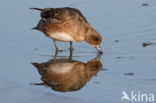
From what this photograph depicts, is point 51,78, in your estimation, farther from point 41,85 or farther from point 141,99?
point 141,99

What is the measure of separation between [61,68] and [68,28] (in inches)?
52.9

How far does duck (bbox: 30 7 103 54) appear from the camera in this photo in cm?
870

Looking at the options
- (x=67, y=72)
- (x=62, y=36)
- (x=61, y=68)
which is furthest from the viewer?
(x=62, y=36)

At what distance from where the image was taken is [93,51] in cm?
874

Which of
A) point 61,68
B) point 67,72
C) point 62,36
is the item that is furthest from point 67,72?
point 62,36

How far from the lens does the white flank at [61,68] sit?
24.4ft

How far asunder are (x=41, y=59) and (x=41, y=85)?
4.48 ft

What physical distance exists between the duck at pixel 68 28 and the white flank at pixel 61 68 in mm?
995

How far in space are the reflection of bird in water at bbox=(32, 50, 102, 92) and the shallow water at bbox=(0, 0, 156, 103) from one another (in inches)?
4.3

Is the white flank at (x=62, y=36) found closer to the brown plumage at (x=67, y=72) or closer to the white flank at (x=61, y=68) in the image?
the brown plumage at (x=67, y=72)

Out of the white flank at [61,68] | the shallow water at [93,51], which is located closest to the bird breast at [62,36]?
the shallow water at [93,51]

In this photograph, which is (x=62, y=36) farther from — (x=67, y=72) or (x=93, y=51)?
(x=67, y=72)

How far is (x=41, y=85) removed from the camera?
22.4 feet

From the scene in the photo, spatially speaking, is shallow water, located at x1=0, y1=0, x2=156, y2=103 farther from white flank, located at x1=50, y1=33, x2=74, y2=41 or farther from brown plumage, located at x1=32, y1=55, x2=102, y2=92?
white flank, located at x1=50, y1=33, x2=74, y2=41
